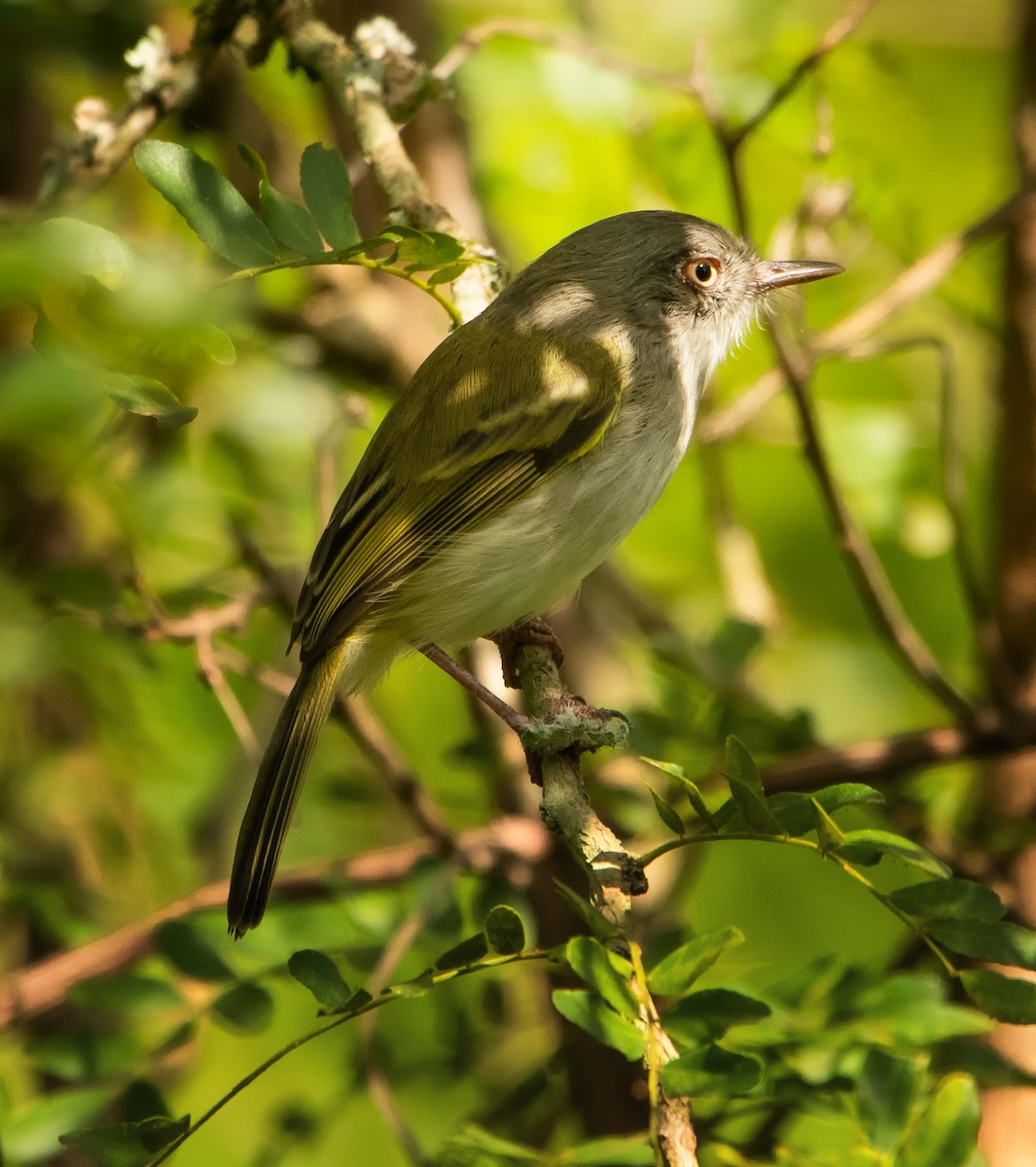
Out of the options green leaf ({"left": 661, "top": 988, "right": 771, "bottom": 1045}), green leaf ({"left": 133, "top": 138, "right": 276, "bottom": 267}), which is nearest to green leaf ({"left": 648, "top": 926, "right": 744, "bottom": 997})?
green leaf ({"left": 661, "top": 988, "right": 771, "bottom": 1045})

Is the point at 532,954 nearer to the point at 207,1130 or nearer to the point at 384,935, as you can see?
the point at 384,935

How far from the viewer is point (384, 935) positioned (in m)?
2.87

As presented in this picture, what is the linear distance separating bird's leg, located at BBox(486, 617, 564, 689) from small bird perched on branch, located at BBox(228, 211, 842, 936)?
3 cm

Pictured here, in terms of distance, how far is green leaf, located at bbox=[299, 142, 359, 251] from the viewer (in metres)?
2.20

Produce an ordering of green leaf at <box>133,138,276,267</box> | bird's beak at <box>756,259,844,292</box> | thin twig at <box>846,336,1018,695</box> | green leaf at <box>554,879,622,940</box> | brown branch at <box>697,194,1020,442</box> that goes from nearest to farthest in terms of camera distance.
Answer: green leaf at <box>554,879,622,940</box>, green leaf at <box>133,138,276,267</box>, thin twig at <box>846,336,1018,695</box>, bird's beak at <box>756,259,844,292</box>, brown branch at <box>697,194,1020,442</box>

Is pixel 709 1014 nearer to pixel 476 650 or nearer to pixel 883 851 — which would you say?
pixel 883 851

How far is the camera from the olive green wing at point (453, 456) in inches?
113

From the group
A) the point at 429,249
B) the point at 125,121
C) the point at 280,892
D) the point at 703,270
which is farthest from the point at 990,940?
the point at 125,121

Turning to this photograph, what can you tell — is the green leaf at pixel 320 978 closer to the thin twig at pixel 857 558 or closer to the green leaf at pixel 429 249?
the green leaf at pixel 429 249

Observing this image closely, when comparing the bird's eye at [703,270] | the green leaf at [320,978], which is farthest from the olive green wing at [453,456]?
the green leaf at [320,978]

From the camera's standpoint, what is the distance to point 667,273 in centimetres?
337

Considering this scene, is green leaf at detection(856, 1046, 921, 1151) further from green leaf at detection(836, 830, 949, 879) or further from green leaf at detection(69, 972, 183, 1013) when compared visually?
green leaf at detection(69, 972, 183, 1013)

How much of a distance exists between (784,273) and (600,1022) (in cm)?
214

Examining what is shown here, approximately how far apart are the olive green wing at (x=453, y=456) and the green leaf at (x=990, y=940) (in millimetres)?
1330
